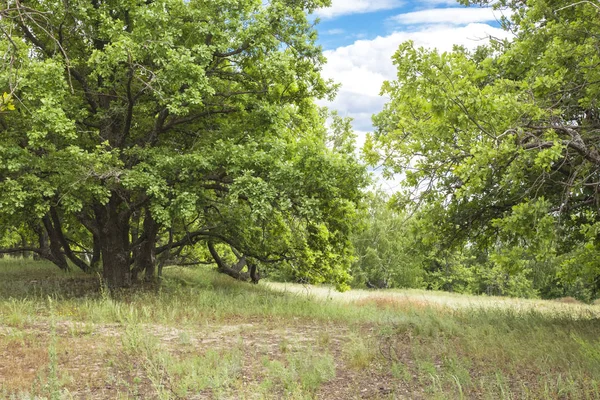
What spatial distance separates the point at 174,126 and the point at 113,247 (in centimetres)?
455

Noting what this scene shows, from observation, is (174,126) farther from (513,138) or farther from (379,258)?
(379,258)

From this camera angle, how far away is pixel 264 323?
12406mm

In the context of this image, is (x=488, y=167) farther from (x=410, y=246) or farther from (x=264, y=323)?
(x=264, y=323)

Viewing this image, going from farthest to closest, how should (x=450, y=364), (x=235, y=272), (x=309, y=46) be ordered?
(x=235, y=272)
(x=309, y=46)
(x=450, y=364)

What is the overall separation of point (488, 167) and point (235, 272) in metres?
17.2

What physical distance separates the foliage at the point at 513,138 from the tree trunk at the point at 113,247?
33.4 ft

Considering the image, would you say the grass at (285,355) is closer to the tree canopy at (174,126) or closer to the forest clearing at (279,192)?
the forest clearing at (279,192)

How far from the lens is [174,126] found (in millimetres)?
16812

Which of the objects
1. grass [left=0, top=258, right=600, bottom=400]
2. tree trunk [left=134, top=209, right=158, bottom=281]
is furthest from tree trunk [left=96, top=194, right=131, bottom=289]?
grass [left=0, top=258, right=600, bottom=400]

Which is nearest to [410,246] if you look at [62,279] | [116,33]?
[116,33]

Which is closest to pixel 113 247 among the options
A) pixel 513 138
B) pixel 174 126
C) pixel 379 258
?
pixel 174 126

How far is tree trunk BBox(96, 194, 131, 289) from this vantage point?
16922mm

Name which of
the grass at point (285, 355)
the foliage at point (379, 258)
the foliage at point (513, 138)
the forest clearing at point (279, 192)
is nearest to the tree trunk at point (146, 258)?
the forest clearing at point (279, 192)

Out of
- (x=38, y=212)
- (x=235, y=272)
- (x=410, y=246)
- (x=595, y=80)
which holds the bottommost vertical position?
(x=235, y=272)
